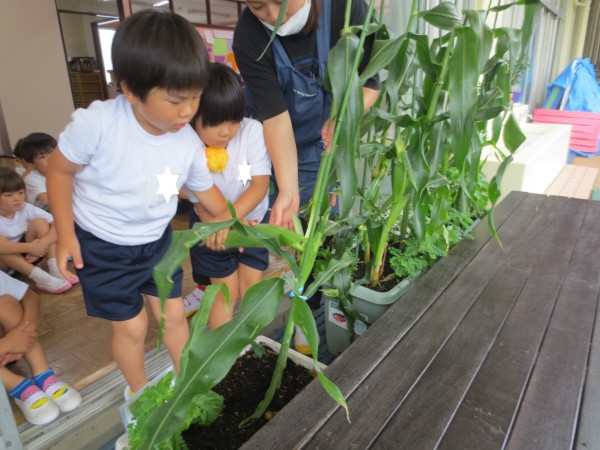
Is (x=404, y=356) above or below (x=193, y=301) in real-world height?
above

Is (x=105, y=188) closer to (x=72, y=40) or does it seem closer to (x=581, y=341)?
(x=581, y=341)

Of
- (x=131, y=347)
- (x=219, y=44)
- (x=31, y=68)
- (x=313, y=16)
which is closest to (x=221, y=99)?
(x=313, y=16)

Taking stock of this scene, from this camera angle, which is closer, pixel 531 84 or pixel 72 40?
pixel 531 84

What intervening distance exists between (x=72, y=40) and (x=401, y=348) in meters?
9.41

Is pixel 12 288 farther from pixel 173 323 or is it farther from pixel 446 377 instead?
pixel 446 377

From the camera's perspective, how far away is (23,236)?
69.3 inches

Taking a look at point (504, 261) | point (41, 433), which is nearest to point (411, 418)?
point (504, 261)

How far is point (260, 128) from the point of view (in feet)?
3.54

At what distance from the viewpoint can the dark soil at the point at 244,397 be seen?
0.71m

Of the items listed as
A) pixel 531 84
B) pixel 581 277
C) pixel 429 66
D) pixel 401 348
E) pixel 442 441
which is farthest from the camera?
pixel 531 84

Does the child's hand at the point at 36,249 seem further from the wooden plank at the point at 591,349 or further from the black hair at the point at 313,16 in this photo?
the wooden plank at the point at 591,349

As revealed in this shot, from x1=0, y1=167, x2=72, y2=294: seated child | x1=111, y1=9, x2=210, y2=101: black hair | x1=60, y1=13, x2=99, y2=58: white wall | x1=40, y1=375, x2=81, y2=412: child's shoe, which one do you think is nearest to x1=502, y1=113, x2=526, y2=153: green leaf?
x1=111, y1=9, x2=210, y2=101: black hair

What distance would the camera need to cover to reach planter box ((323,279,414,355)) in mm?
1123

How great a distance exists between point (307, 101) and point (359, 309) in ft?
2.00
